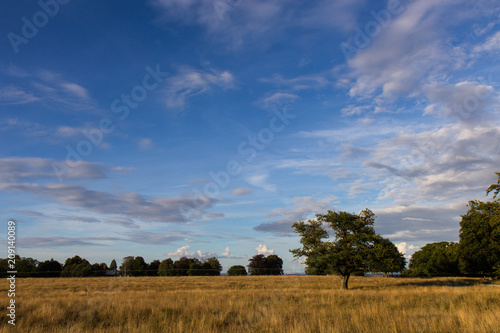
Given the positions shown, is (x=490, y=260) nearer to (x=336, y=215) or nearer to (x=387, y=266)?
(x=387, y=266)

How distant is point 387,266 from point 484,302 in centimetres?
1454

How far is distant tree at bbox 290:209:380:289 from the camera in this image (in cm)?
3100

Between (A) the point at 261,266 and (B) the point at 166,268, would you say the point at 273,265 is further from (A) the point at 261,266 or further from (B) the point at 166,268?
(B) the point at 166,268

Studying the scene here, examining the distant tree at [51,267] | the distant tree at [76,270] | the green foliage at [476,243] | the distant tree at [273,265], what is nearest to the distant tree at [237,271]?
the distant tree at [273,265]

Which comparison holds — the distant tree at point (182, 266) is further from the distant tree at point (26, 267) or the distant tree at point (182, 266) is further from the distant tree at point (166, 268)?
the distant tree at point (26, 267)

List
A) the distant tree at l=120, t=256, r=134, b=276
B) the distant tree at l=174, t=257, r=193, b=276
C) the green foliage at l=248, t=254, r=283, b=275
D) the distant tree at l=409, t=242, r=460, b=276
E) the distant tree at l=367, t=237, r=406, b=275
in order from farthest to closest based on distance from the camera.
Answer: the green foliage at l=248, t=254, r=283, b=275
the distant tree at l=174, t=257, r=193, b=276
the distant tree at l=120, t=256, r=134, b=276
the distant tree at l=409, t=242, r=460, b=276
the distant tree at l=367, t=237, r=406, b=275

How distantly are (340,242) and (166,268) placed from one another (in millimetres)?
88794

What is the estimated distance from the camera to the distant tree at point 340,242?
31000 mm

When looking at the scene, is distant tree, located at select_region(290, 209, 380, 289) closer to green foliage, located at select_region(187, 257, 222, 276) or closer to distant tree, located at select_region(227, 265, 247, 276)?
green foliage, located at select_region(187, 257, 222, 276)

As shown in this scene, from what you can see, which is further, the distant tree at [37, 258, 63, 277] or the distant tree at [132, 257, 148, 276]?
the distant tree at [132, 257, 148, 276]

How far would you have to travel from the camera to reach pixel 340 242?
32312 millimetres

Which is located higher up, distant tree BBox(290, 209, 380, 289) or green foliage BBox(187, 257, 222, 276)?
distant tree BBox(290, 209, 380, 289)

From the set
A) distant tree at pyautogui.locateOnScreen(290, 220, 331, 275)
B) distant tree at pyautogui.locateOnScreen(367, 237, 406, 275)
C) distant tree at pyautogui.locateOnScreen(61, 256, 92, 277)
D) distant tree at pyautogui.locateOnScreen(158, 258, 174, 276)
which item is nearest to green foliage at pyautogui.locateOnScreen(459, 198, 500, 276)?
distant tree at pyautogui.locateOnScreen(367, 237, 406, 275)

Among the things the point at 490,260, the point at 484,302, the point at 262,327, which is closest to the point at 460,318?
the point at 262,327
